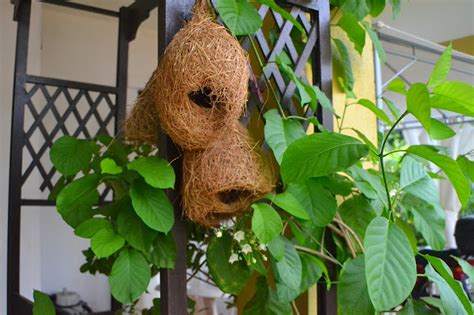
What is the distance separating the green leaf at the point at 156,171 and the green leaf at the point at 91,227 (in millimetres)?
129

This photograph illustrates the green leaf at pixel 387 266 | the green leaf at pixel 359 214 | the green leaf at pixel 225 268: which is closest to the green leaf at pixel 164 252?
the green leaf at pixel 225 268

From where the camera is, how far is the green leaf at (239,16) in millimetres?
1051

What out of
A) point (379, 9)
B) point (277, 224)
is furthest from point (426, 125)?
point (379, 9)

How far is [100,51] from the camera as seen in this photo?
3838 millimetres

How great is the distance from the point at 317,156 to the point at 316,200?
7.4 inches

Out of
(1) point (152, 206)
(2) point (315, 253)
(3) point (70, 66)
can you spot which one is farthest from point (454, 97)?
(3) point (70, 66)

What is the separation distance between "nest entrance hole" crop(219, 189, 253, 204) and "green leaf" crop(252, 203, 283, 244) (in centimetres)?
5

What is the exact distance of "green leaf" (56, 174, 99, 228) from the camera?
107 centimetres

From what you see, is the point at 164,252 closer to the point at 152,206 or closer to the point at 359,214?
the point at 152,206

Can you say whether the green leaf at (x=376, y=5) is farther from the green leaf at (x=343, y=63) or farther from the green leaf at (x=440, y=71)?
the green leaf at (x=440, y=71)

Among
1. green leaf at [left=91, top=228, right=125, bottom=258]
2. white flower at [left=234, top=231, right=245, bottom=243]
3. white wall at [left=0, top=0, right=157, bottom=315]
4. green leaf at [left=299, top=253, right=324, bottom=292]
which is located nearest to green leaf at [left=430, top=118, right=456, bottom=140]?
green leaf at [left=299, top=253, right=324, bottom=292]

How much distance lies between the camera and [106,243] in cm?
101

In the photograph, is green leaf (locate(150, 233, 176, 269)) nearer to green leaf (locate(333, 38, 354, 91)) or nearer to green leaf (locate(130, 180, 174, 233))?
green leaf (locate(130, 180, 174, 233))

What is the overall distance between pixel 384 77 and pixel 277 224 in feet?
12.2
